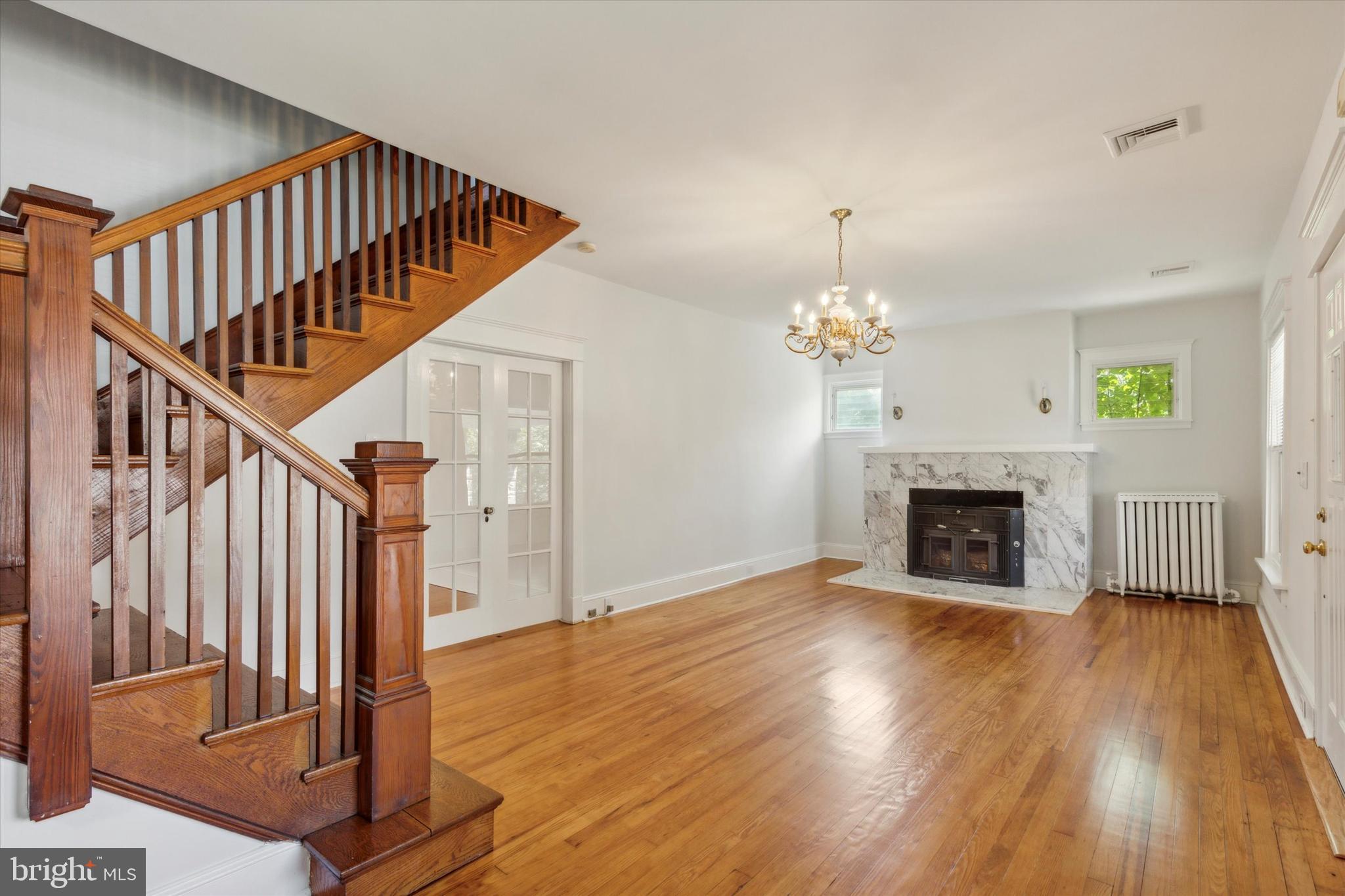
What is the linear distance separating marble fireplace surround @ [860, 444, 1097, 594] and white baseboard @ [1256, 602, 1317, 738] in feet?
5.16

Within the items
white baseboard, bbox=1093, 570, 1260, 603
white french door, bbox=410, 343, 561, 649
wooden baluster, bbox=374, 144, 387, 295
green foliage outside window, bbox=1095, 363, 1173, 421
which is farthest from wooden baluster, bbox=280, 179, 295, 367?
white baseboard, bbox=1093, 570, 1260, 603

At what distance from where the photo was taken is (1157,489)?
6.03 metres

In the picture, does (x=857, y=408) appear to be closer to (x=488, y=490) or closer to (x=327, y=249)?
(x=488, y=490)

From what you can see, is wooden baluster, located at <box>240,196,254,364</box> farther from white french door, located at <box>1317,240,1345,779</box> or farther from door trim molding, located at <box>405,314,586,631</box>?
white french door, located at <box>1317,240,1345,779</box>

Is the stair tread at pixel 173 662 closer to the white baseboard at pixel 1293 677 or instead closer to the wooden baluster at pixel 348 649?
the wooden baluster at pixel 348 649

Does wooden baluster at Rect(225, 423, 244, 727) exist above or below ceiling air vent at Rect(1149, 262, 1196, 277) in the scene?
below

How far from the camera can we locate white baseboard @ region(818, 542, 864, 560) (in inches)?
304

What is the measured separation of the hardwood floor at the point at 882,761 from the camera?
2.00 m

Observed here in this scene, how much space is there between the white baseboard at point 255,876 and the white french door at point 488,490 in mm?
2261

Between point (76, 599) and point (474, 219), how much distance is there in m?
2.79

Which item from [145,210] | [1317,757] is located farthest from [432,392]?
[1317,757]

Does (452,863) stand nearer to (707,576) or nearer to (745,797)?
(745,797)

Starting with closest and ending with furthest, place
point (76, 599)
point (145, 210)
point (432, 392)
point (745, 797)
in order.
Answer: point (76, 599), point (745, 797), point (145, 210), point (432, 392)

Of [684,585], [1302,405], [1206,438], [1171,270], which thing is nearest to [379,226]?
[684,585]
